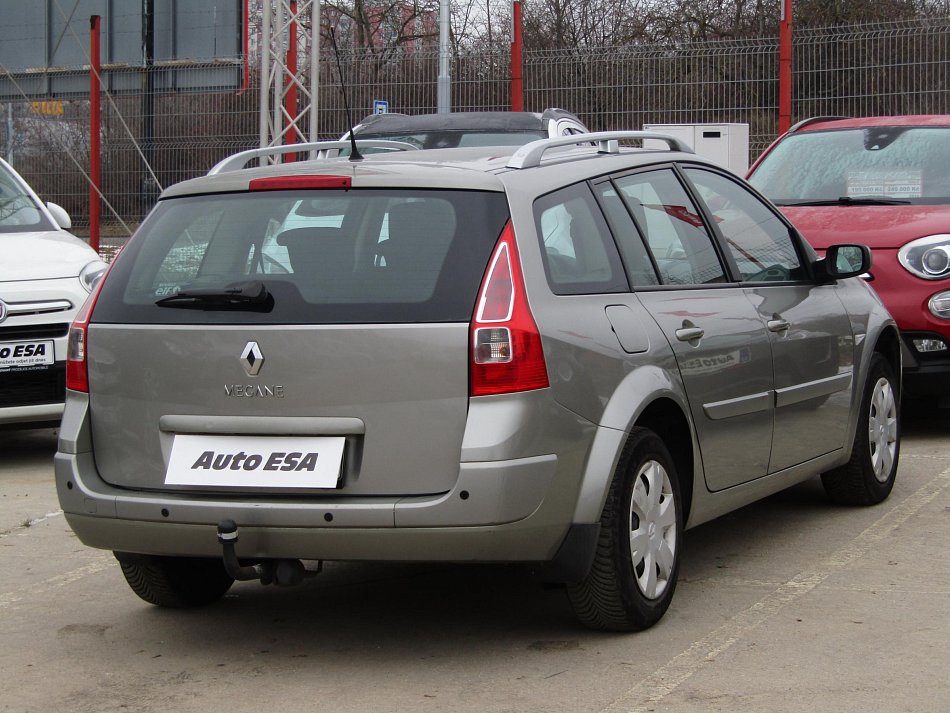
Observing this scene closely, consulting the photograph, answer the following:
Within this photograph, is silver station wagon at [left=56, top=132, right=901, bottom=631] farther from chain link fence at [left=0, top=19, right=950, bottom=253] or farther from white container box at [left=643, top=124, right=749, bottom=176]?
chain link fence at [left=0, top=19, right=950, bottom=253]

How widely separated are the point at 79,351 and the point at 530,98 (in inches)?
493

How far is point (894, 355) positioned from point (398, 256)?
3391mm

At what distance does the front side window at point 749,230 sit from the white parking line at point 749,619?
1079 millimetres

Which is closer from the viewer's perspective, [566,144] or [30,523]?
[566,144]

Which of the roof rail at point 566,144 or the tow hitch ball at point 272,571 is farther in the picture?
the roof rail at point 566,144

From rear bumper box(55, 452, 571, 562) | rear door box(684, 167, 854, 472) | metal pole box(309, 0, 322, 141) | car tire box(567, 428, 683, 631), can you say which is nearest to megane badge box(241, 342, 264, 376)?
rear bumper box(55, 452, 571, 562)

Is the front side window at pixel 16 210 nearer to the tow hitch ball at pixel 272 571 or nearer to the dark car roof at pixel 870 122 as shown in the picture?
the dark car roof at pixel 870 122

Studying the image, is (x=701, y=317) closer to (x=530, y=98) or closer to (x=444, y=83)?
(x=444, y=83)

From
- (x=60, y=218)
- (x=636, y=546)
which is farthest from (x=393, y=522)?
(x=60, y=218)

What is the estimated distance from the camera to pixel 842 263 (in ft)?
20.2

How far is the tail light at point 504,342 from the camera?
4078 millimetres

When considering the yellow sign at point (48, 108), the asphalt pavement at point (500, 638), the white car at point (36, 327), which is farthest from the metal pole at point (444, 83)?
the asphalt pavement at point (500, 638)

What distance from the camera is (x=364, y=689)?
4.13 m

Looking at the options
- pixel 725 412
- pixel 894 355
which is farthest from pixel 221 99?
pixel 725 412
